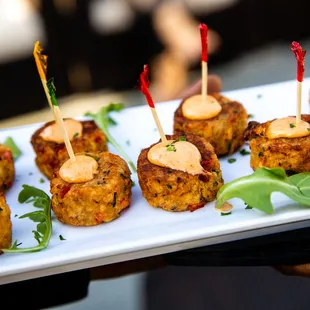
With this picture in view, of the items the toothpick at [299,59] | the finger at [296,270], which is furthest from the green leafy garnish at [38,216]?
the toothpick at [299,59]

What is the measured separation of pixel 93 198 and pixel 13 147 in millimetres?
801

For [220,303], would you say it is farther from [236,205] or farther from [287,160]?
[287,160]

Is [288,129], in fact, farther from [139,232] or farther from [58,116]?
[58,116]

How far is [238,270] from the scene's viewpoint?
214cm

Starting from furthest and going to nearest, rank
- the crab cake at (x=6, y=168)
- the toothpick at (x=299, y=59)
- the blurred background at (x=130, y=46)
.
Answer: the blurred background at (x=130, y=46) → the crab cake at (x=6, y=168) → the toothpick at (x=299, y=59)

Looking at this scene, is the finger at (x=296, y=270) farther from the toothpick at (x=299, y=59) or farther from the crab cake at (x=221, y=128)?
the crab cake at (x=221, y=128)

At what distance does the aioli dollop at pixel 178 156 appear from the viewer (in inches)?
88.3

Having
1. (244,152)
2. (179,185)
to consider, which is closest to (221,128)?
(244,152)

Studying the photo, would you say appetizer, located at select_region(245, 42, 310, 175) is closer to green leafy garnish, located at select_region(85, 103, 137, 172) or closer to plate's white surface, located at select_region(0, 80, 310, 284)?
plate's white surface, located at select_region(0, 80, 310, 284)

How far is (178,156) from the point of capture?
7.45ft

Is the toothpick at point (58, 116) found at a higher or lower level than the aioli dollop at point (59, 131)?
higher

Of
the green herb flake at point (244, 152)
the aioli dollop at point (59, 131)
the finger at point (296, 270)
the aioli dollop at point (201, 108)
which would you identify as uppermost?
the aioli dollop at point (201, 108)

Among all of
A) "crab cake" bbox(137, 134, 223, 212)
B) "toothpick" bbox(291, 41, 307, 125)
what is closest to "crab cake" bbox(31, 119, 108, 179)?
"crab cake" bbox(137, 134, 223, 212)

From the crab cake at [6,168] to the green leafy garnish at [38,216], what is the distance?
147mm
